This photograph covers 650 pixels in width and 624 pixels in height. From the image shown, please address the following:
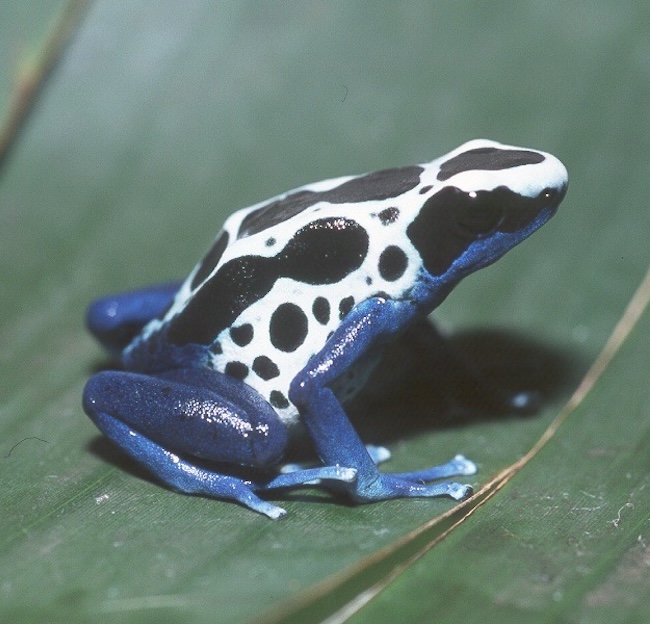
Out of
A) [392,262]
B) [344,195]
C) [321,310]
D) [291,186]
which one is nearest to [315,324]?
[321,310]

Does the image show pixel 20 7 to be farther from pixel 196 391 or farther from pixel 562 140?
pixel 562 140

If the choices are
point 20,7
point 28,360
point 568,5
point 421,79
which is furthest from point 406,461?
point 20,7

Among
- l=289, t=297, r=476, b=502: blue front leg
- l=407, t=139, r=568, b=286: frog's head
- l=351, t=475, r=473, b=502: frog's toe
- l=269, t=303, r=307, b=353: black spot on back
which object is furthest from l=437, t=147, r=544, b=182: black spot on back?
l=351, t=475, r=473, b=502: frog's toe

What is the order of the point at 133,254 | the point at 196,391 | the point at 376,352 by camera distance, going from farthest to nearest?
1. the point at 133,254
2. the point at 376,352
3. the point at 196,391

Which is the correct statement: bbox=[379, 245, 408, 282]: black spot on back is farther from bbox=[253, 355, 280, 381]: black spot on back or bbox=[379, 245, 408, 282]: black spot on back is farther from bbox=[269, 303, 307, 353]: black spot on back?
bbox=[253, 355, 280, 381]: black spot on back

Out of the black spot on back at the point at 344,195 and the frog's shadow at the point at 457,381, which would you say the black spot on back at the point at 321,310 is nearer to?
the black spot on back at the point at 344,195
